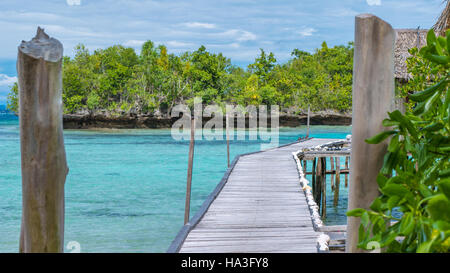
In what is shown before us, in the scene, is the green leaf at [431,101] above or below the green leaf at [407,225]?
above

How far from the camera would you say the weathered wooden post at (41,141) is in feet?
6.27

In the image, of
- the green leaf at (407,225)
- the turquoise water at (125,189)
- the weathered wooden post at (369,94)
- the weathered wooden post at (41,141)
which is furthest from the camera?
the turquoise water at (125,189)

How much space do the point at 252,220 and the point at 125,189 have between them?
44.6 feet

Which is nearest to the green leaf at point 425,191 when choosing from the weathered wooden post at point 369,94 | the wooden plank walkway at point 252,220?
the weathered wooden post at point 369,94

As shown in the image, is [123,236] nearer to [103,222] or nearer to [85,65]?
[103,222]

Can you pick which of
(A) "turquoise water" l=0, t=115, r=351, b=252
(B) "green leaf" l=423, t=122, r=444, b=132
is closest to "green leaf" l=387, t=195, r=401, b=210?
(B) "green leaf" l=423, t=122, r=444, b=132

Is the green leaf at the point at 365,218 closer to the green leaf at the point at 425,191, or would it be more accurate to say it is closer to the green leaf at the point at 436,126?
the green leaf at the point at 425,191

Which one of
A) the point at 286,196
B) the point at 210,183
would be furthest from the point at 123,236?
the point at 210,183

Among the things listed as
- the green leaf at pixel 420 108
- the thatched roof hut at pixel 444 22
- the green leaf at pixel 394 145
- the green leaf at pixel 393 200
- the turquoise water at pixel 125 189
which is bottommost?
the turquoise water at pixel 125 189

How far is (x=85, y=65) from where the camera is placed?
48719mm

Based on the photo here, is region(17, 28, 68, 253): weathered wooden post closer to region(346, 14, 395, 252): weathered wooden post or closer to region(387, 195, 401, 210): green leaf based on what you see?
region(346, 14, 395, 252): weathered wooden post

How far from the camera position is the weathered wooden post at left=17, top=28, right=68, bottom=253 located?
6.27 feet

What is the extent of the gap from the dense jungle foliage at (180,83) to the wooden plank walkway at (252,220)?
34850 mm
